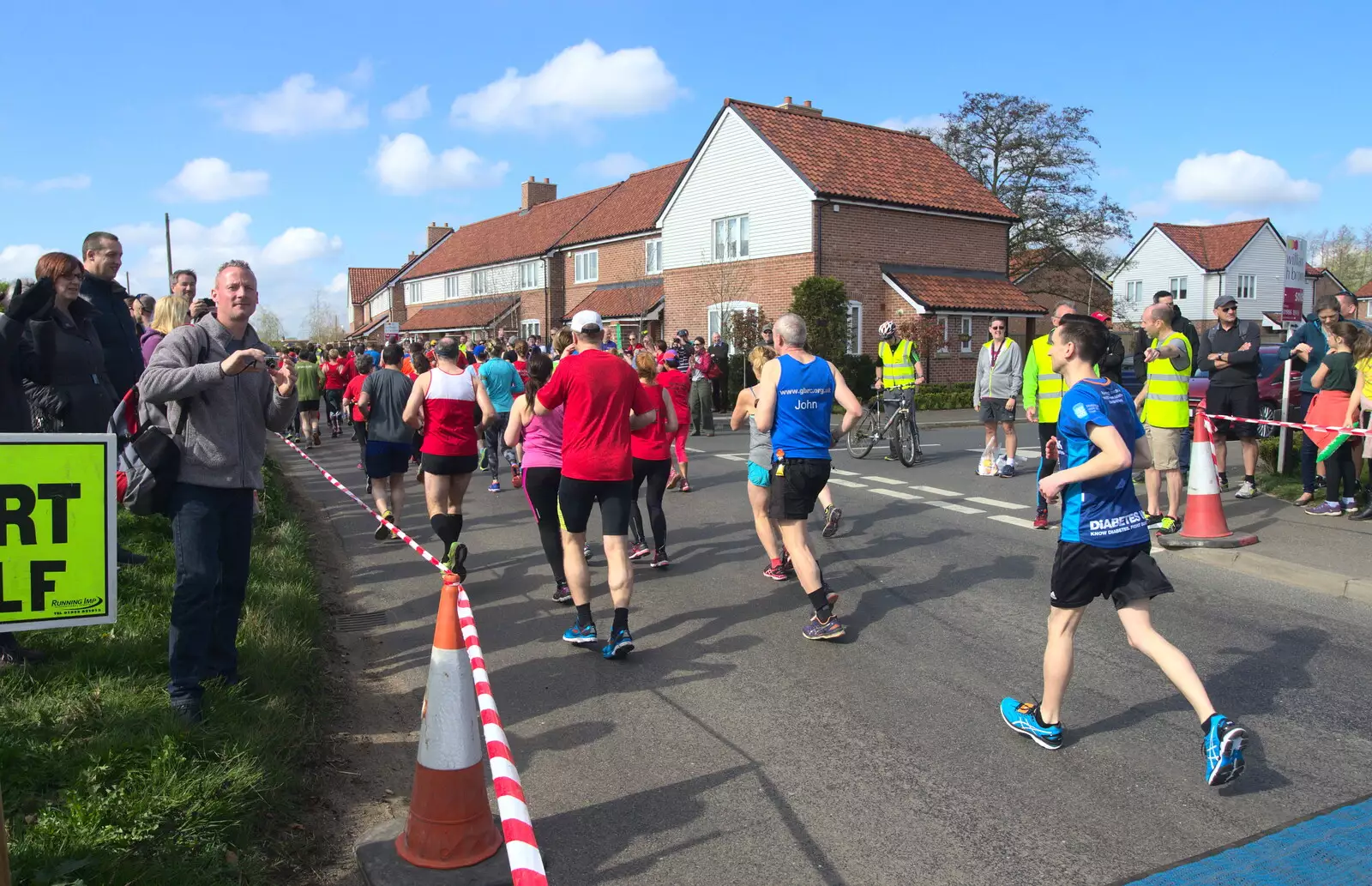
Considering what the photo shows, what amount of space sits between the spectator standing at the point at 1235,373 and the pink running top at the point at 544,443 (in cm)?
699

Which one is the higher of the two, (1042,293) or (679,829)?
(1042,293)

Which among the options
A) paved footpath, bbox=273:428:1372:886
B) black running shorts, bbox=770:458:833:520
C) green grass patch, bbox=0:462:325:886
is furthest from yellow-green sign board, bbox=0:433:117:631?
black running shorts, bbox=770:458:833:520

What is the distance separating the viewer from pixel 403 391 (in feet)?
29.9

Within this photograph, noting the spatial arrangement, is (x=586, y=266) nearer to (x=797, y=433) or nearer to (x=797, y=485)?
(x=797, y=433)

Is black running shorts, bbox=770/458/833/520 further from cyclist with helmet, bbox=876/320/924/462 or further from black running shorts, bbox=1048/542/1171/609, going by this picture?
cyclist with helmet, bbox=876/320/924/462

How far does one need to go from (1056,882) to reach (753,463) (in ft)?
14.7

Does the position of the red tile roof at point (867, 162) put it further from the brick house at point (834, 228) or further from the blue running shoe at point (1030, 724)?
the blue running shoe at point (1030, 724)

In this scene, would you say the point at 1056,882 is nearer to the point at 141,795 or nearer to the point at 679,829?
the point at 679,829

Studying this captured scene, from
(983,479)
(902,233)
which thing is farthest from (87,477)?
(902,233)

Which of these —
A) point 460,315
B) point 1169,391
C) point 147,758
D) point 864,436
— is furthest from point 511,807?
point 460,315

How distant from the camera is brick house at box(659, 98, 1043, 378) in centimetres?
2988

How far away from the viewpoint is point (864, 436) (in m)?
15.5

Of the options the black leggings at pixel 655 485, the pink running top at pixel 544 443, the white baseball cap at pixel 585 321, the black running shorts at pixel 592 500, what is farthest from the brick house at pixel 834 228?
the black running shorts at pixel 592 500

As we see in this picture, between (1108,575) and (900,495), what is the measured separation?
736cm
